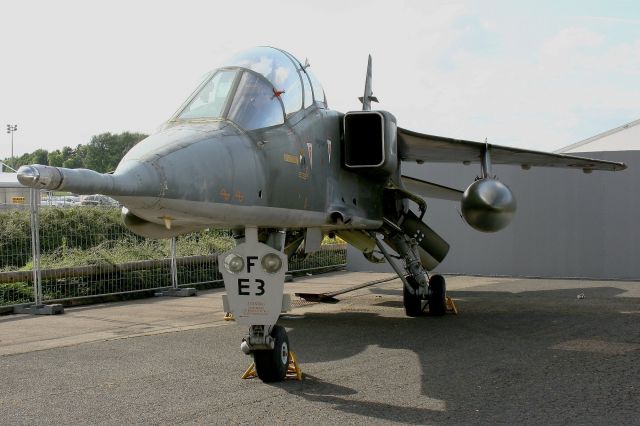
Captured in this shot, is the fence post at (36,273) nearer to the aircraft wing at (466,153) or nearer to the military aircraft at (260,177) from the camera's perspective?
the military aircraft at (260,177)

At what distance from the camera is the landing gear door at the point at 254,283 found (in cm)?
617

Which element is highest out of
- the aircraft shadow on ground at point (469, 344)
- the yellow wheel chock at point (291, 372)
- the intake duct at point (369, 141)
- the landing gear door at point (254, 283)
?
the intake duct at point (369, 141)

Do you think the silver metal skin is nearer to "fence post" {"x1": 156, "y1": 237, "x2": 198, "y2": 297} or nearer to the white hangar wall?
"fence post" {"x1": 156, "y1": 237, "x2": 198, "y2": 297}

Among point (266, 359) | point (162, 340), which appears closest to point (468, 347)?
point (266, 359)

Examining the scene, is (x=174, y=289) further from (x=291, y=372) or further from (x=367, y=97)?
(x=291, y=372)

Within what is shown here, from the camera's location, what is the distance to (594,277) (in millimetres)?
18094

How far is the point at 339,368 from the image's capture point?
23.1 feet

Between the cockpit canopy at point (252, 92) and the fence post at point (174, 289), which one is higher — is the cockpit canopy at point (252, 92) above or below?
above

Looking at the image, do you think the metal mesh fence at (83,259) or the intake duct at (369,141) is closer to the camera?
the intake duct at (369,141)

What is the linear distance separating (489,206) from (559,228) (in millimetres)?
10722

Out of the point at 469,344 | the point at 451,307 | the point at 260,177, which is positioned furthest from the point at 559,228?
the point at 260,177

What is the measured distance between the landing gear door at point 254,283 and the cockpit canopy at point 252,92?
1.10m

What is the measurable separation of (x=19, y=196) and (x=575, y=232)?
13061 millimetres

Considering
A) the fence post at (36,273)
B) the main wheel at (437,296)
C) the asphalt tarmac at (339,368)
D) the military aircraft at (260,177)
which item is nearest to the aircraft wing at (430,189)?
the asphalt tarmac at (339,368)
